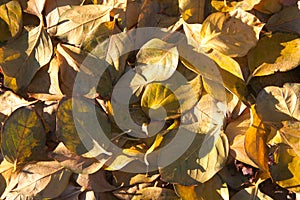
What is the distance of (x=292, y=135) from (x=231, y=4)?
152 mm

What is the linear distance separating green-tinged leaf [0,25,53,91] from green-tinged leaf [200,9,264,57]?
0.21 m

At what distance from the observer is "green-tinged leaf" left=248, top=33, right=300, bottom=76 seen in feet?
1.80

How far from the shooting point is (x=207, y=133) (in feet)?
1.79

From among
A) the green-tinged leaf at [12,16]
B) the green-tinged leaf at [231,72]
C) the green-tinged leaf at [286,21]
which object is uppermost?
the green-tinged leaf at [286,21]

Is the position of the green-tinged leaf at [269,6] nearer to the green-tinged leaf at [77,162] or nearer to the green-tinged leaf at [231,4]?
the green-tinged leaf at [231,4]

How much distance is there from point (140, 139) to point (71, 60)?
119mm

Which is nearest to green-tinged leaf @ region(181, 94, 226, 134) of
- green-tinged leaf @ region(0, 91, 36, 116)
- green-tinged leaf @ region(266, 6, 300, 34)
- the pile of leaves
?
the pile of leaves

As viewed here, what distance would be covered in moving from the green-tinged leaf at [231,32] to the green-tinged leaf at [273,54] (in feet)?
0.06

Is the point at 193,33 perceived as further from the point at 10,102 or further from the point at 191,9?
the point at 10,102

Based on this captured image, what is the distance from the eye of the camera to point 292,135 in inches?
20.7

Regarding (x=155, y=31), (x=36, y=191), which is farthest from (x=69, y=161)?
(x=155, y=31)

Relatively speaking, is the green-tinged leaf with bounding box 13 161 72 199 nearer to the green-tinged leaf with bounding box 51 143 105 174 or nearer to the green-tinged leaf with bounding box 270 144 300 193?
the green-tinged leaf with bounding box 51 143 105 174

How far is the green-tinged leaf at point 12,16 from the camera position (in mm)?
647

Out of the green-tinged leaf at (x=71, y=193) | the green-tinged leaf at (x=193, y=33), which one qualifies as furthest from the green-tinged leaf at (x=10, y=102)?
the green-tinged leaf at (x=193, y=33)
